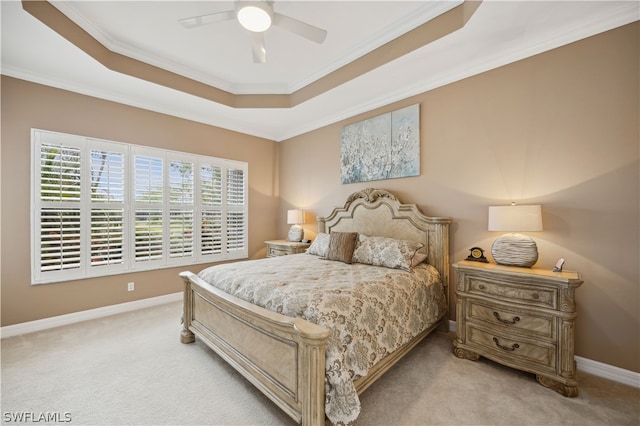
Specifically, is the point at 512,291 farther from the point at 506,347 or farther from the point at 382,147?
the point at 382,147

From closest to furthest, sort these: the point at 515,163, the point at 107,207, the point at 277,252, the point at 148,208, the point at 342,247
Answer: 1. the point at 515,163
2. the point at 342,247
3. the point at 107,207
4. the point at 148,208
5. the point at 277,252

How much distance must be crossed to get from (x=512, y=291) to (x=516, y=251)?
384mm

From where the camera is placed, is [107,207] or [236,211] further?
[236,211]

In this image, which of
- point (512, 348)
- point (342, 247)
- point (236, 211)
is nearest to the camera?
point (512, 348)

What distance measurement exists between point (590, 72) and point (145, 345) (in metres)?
4.91

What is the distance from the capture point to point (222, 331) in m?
2.30

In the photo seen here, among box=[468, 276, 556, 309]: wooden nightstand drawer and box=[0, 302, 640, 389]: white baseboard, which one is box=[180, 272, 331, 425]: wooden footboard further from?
box=[0, 302, 640, 389]: white baseboard

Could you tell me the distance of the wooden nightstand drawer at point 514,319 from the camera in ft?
6.84

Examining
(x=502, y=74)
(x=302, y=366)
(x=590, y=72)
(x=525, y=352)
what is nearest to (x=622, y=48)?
(x=590, y=72)

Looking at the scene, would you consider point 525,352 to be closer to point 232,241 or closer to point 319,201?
point 319,201

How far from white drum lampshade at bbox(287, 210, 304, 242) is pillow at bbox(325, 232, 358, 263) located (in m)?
1.42

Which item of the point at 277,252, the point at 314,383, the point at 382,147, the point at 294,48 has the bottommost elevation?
the point at 314,383

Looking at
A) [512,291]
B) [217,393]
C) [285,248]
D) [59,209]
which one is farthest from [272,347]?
[59,209]

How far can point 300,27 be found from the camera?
225 centimetres
